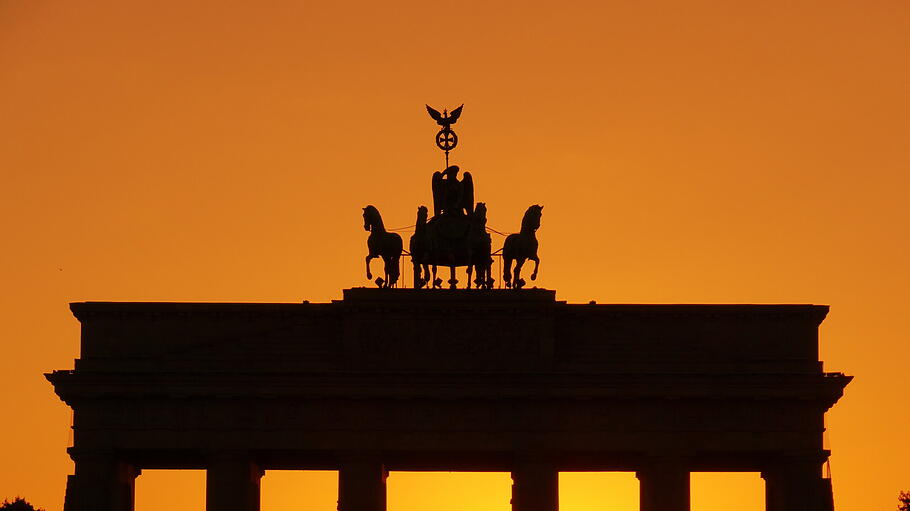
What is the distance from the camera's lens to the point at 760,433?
118312 mm

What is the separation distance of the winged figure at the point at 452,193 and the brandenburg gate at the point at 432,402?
3.49 metres

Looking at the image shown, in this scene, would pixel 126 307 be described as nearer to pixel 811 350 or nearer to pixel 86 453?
pixel 86 453

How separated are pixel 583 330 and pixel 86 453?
17.4 m

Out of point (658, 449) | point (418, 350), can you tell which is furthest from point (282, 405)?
point (658, 449)

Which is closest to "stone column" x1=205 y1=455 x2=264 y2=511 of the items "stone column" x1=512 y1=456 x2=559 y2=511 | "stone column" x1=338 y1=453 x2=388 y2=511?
"stone column" x1=338 y1=453 x2=388 y2=511

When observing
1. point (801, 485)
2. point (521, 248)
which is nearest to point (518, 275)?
point (521, 248)

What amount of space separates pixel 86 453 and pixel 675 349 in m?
20.4

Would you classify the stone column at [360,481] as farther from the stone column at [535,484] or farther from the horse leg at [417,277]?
the horse leg at [417,277]

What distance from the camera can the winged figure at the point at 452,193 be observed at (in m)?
120

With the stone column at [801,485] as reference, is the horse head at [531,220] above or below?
above

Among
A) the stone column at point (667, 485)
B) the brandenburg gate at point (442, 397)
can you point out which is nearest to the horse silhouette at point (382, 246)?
the brandenburg gate at point (442, 397)

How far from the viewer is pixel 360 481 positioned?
11794 cm

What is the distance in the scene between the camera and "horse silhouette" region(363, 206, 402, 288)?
119125 mm

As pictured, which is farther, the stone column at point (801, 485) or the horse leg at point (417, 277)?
the horse leg at point (417, 277)
